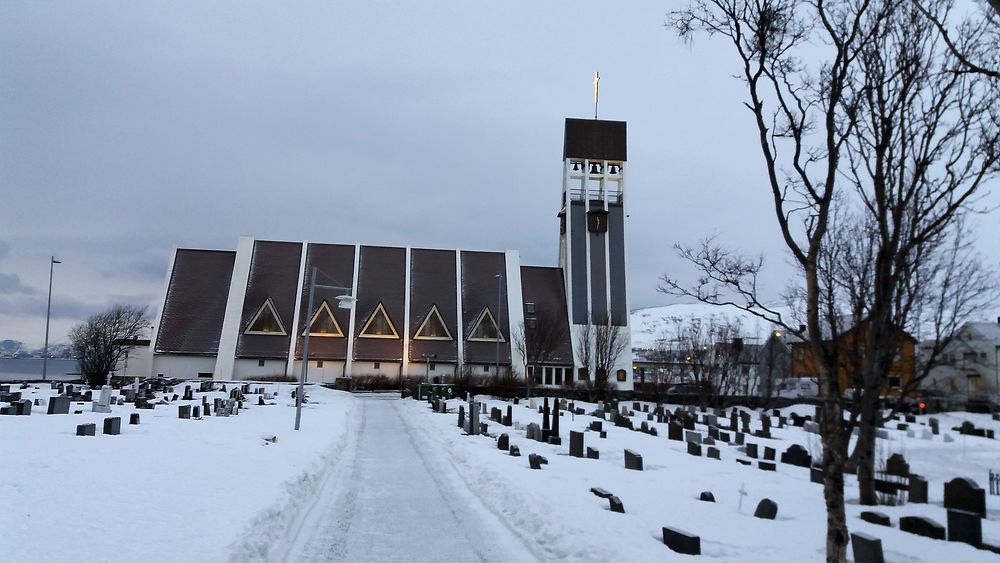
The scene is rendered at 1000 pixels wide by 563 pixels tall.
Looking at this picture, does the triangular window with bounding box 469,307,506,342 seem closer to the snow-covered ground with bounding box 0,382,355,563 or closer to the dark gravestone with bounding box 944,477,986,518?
the snow-covered ground with bounding box 0,382,355,563

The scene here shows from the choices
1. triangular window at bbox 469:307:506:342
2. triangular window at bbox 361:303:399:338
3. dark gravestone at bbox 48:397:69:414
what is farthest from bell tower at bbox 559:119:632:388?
dark gravestone at bbox 48:397:69:414

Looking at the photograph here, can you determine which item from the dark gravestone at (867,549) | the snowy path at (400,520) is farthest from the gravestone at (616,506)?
the dark gravestone at (867,549)

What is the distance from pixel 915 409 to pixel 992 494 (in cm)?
3059

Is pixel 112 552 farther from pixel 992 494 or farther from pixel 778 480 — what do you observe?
pixel 992 494

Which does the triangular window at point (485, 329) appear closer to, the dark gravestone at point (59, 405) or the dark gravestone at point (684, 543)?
the dark gravestone at point (59, 405)

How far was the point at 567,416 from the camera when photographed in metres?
31.1

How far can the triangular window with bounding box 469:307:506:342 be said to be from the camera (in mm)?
52438

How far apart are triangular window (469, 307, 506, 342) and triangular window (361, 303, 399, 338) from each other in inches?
242

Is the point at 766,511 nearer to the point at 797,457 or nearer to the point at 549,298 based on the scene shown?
the point at 797,457

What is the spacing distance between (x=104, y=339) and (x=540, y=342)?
3168 cm

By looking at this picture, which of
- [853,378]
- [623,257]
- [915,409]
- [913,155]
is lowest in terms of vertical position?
[915,409]

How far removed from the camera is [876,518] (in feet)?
33.4

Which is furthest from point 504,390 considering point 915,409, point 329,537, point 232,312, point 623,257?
point 329,537

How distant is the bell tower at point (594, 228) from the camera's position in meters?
54.1
